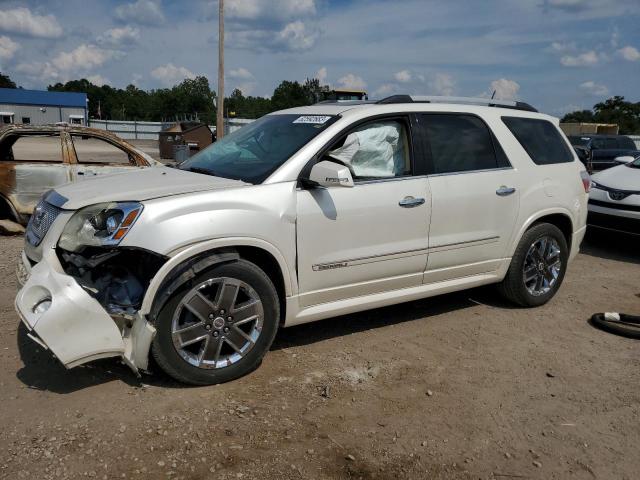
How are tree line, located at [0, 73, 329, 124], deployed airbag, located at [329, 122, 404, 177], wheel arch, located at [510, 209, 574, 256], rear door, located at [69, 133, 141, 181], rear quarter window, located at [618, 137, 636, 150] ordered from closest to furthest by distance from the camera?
deployed airbag, located at [329, 122, 404, 177], wheel arch, located at [510, 209, 574, 256], rear door, located at [69, 133, 141, 181], rear quarter window, located at [618, 137, 636, 150], tree line, located at [0, 73, 329, 124]

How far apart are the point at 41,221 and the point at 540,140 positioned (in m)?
4.37

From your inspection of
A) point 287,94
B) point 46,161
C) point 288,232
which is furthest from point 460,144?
point 287,94

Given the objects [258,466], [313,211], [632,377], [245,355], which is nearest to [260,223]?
[313,211]

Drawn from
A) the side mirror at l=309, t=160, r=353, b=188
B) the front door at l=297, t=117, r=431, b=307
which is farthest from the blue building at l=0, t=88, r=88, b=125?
the side mirror at l=309, t=160, r=353, b=188

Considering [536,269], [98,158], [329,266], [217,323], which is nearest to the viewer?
[217,323]

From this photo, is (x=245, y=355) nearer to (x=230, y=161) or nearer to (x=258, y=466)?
(x=258, y=466)

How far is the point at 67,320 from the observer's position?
3.15 metres

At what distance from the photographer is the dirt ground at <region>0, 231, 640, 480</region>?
2875mm

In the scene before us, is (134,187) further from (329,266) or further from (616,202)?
(616,202)

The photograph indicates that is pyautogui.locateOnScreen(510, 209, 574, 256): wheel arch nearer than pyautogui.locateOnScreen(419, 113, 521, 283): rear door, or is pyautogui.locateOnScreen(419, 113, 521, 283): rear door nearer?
pyautogui.locateOnScreen(419, 113, 521, 283): rear door

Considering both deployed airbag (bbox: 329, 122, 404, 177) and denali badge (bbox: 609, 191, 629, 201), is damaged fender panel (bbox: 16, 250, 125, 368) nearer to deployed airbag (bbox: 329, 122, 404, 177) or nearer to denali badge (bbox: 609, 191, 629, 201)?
deployed airbag (bbox: 329, 122, 404, 177)

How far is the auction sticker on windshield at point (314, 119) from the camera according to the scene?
4.21 metres

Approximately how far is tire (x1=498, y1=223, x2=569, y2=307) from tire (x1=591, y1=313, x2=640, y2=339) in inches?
19.9

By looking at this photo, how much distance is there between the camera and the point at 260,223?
3.61 meters
